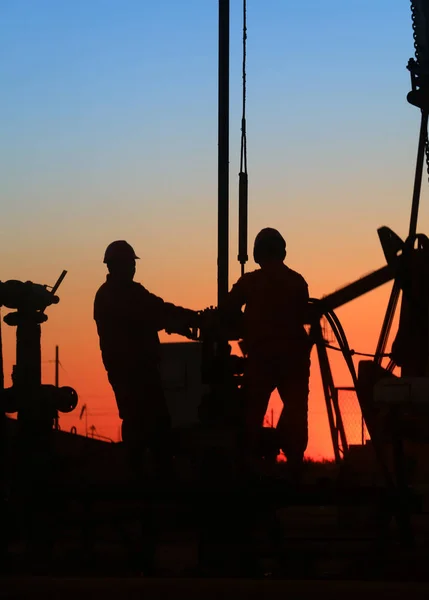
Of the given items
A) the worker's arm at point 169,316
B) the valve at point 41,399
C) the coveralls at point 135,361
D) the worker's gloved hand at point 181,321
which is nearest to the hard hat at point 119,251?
the coveralls at point 135,361

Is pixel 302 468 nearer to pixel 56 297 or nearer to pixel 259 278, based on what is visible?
pixel 259 278

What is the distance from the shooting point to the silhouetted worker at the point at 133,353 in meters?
10.9

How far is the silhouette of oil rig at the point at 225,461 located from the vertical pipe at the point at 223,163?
0.04ft

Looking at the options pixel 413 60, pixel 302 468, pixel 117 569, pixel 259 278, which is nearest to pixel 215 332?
pixel 259 278

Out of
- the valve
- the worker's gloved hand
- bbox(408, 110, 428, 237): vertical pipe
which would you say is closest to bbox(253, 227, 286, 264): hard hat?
the worker's gloved hand

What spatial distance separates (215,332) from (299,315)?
792mm

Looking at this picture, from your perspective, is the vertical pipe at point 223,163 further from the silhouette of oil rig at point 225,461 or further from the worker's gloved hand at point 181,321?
the worker's gloved hand at point 181,321

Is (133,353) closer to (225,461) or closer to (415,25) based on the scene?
(225,461)

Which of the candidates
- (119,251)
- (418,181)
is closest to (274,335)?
(119,251)

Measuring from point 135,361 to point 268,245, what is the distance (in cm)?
165

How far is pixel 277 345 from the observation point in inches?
396

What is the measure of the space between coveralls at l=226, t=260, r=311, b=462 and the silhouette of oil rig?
24 cm

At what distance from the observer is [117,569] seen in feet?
30.3

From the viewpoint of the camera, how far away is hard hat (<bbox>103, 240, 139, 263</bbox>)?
35.8 feet
